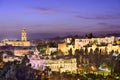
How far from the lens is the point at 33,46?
9.51 m

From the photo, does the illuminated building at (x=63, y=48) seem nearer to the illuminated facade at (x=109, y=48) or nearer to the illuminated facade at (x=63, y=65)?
the illuminated facade at (x=109, y=48)

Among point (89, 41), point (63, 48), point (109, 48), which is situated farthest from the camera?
point (89, 41)

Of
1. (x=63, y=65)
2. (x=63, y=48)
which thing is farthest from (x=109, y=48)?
(x=63, y=65)

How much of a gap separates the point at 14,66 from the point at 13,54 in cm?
235

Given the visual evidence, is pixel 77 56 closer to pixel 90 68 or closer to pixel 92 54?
pixel 92 54

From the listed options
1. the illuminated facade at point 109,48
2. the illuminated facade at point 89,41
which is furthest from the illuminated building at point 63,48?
the illuminated facade at point 109,48

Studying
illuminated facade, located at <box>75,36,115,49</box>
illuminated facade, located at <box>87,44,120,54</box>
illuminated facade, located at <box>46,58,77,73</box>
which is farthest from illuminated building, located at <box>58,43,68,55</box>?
illuminated facade, located at <box>46,58,77,73</box>

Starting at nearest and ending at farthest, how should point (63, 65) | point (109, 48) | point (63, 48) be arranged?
point (63, 65) < point (109, 48) < point (63, 48)

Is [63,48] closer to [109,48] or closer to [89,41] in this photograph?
[89,41]

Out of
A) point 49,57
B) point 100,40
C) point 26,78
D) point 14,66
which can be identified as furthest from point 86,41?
point 26,78

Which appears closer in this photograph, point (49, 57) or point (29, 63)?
point (29, 63)

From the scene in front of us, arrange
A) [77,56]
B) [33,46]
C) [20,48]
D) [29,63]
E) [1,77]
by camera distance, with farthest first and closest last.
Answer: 1. [20,48]
2. [33,46]
3. [77,56]
4. [29,63]
5. [1,77]

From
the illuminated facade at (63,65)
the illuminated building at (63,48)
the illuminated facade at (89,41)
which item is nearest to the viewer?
the illuminated facade at (63,65)

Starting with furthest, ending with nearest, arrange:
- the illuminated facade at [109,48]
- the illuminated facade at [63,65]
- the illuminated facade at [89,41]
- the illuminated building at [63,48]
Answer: the illuminated facade at [89,41], the illuminated building at [63,48], the illuminated facade at [109,48], the illuminated facade at [63,65]
